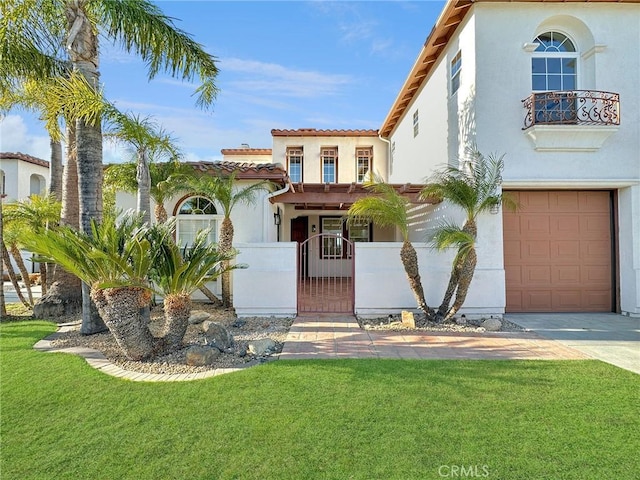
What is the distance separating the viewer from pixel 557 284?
34.1 ft

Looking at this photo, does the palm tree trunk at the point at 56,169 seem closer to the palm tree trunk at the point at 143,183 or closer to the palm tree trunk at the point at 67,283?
the palm tree trunk at the point at 67,283

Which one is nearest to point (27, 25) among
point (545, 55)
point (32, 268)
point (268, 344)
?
point (268, 344)

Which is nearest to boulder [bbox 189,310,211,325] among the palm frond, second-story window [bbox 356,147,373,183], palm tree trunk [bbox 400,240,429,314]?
palm tree trunk [bbox 400,240,429,314]

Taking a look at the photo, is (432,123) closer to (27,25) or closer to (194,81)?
(194,81)

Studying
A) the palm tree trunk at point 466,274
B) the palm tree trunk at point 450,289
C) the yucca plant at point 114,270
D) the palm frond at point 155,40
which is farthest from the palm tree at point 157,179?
the palm tree trunk at point 466,274

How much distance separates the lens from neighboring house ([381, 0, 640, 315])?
967 cm

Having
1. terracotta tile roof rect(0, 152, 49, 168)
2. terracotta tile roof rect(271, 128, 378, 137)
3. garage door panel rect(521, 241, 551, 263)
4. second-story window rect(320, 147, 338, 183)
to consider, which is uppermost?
terracotta tile roof rect(271, 128, 378, 137)

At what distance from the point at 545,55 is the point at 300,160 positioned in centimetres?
1228

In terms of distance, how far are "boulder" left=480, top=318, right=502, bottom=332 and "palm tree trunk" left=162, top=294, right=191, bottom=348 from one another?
22.7ft

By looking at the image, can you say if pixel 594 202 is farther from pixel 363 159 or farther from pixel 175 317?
pixel 175 317

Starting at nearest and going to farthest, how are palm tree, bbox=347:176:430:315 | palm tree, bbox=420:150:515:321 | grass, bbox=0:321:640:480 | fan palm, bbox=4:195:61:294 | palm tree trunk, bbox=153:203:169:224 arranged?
grass, bbox=0:321:640:480
palm tree, bbox=420:150:515:321
palm tree, bbox=347:176:430:315
fan palm, bbox=4:195:61:294
palm tree trunk, bbox=153:203:169:224

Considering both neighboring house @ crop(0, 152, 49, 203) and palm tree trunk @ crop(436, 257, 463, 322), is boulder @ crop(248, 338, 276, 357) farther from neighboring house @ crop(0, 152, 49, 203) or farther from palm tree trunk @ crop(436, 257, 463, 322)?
neighboring house @ crop(0, 152, 49, 203)

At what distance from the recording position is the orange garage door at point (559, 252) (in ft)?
34.0

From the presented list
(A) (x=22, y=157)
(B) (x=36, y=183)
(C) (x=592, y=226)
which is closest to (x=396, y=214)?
(C) (x=592, y=226)
